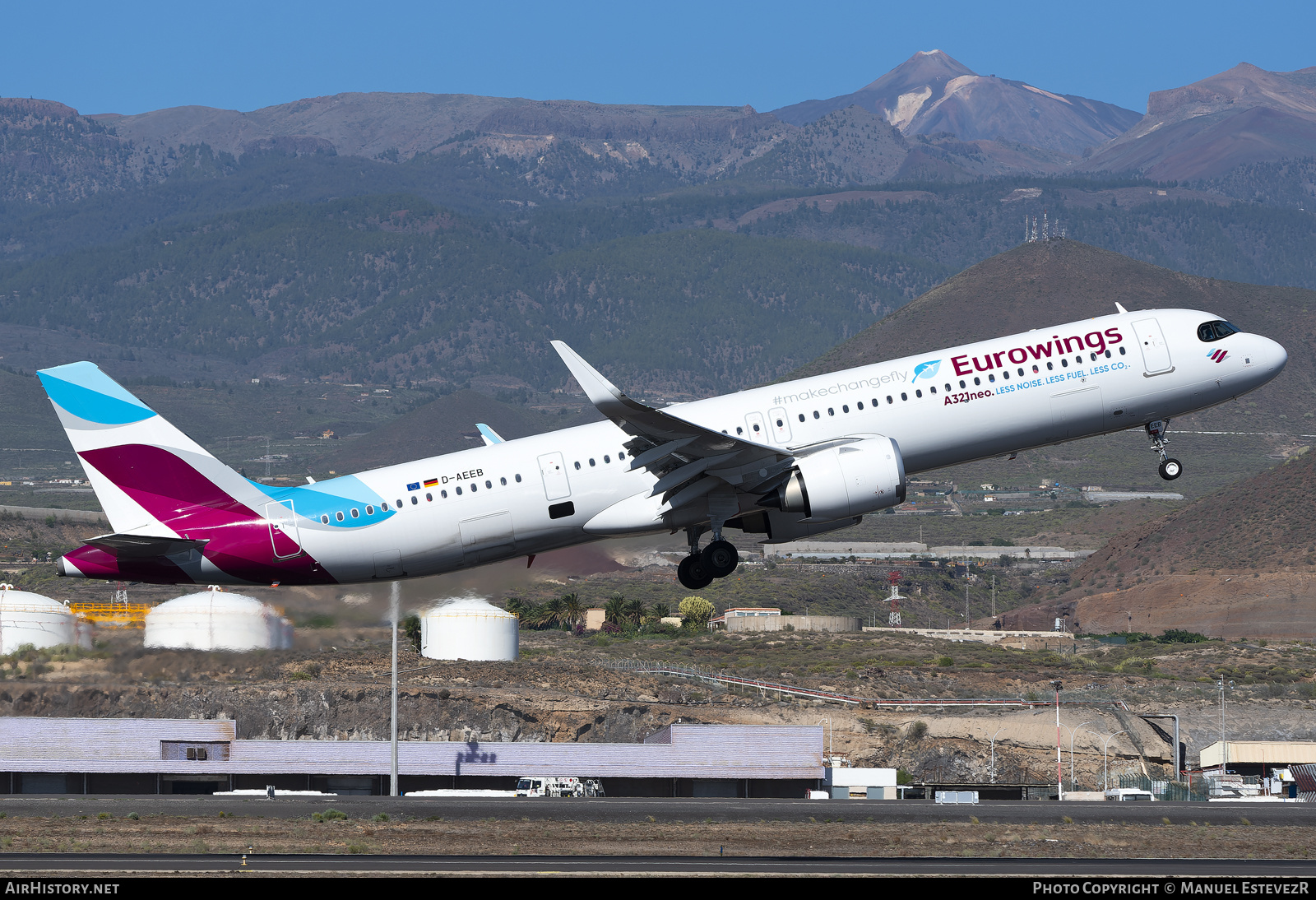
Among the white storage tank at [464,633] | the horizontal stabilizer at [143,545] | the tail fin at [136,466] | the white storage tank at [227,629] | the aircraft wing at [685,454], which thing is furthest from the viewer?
the white storage tank at [464,633]

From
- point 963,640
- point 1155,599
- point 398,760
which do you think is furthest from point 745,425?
point 1155,599

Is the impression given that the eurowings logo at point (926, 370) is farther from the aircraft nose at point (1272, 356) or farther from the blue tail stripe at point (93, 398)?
the blue tail stripe at point (93, 398)

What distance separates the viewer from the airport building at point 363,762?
279 feet

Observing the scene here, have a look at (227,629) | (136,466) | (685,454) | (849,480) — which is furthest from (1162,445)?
(227,629)

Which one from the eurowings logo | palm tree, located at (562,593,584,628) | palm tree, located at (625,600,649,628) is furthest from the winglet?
palm tree, located at (562,593,584,628)

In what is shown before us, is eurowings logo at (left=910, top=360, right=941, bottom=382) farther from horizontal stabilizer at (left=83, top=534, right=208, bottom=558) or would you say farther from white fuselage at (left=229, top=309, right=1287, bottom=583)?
horizontal stabilizer at (left=83, top=534, right=208, bottom=558)

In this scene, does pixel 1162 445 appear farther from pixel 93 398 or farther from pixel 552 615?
pixel 552 615

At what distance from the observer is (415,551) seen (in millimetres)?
50406

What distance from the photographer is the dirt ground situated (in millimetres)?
51438

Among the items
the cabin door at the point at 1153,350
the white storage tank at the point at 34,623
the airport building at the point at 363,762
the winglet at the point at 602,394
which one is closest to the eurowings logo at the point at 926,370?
the cabin door at the point at 1153,350

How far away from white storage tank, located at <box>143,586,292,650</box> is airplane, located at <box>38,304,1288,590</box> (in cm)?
736

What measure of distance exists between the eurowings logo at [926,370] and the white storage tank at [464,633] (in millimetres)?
70354

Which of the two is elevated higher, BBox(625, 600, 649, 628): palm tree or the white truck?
BBox(625, 600, 649, 628): palm tree

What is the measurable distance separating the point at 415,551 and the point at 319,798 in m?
30.2
